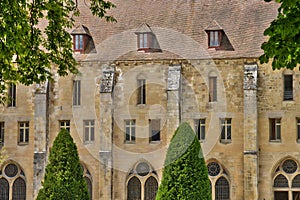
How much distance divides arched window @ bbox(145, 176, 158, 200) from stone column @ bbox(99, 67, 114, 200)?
6.72 feet

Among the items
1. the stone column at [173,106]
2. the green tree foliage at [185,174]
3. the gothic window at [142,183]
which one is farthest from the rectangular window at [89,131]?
the green tree foliage at [185,174]

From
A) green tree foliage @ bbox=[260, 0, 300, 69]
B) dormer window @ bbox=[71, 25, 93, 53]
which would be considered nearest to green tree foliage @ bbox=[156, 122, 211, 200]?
dormer window @ bbox=[71, 25, 93, 53]

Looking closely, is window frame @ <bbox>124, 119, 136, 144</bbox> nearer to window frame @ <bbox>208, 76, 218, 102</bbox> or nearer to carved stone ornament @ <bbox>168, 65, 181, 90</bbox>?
carved stone ornament @ <bbox>168, 65, 181, 90</bbox>

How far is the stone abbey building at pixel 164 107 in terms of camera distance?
127ft

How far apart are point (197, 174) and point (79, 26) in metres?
15.1

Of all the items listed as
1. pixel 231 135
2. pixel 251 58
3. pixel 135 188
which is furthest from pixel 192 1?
pixel 135 188

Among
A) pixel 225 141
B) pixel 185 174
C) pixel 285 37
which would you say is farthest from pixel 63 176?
pixel 285 37

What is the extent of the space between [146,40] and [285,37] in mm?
28784

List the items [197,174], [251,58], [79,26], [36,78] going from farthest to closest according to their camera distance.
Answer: [79,26]
[251,58]
[197,174]
[36,78]

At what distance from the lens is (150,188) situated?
3997 cm

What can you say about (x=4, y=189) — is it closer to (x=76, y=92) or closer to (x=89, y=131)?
(x=89, y=131)

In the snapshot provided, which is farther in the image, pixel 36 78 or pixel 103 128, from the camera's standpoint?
pixel 103 128

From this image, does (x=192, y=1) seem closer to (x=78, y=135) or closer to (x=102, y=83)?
(x=102, y=83)

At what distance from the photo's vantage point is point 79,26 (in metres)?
41.5
